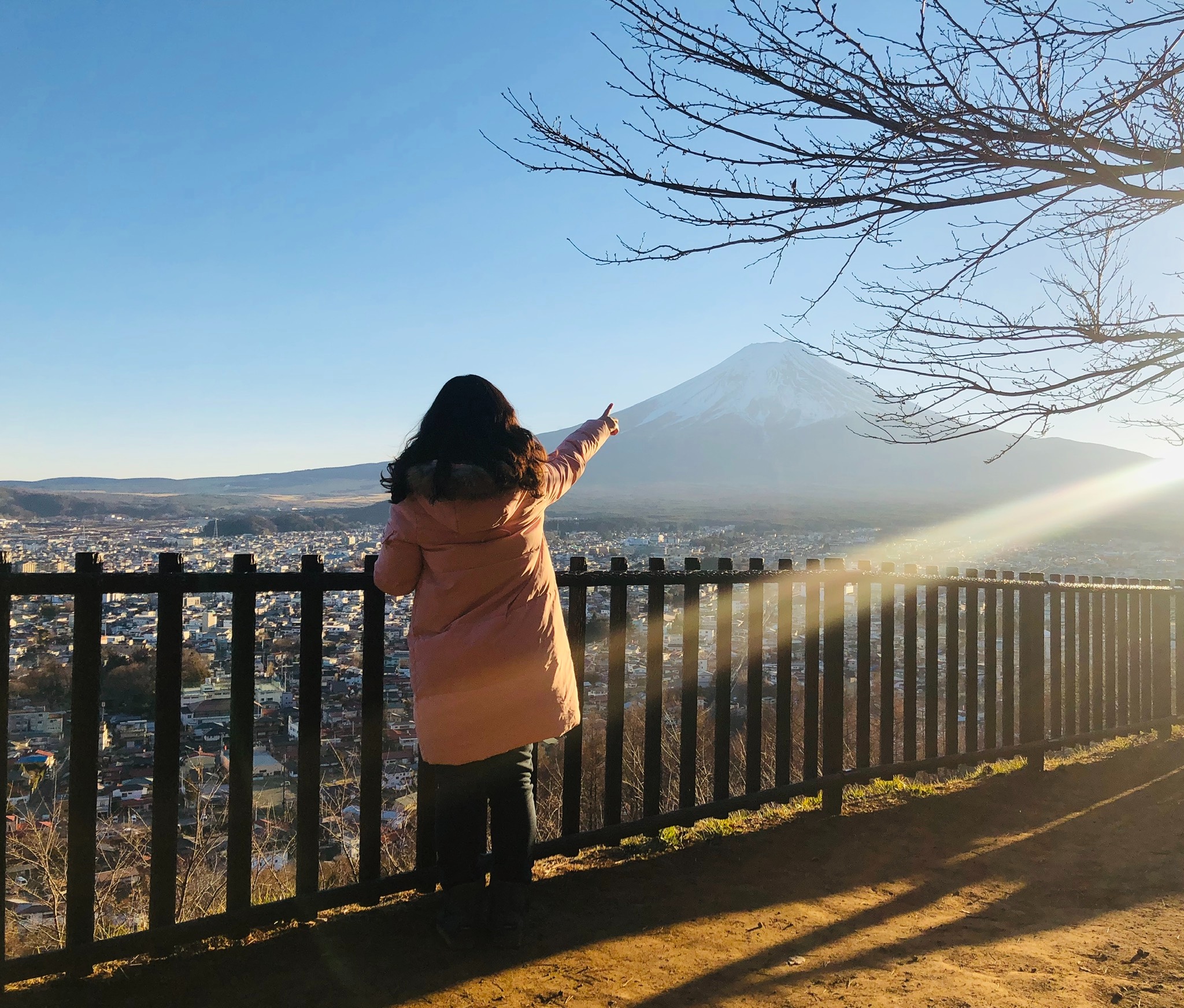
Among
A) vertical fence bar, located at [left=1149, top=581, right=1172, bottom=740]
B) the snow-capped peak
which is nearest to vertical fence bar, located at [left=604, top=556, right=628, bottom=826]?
vertical fence bar, located at [left=1149, top=581, right=1172, bottom=740]

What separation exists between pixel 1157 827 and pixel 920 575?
75.5 inches

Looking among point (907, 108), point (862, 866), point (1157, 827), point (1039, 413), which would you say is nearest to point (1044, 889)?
point (862, 866)

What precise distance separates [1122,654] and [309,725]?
7262 mm

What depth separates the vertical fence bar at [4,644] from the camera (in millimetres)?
2332

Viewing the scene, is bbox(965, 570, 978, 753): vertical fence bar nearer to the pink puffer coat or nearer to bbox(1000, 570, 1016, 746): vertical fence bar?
bbox(1000, 570, 1016, 746): vertical fence bar

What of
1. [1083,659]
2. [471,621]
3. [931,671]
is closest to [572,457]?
[471,621]

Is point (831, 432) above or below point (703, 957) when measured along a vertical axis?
above

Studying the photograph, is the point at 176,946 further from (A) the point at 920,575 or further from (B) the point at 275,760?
(A) the point at 920,575

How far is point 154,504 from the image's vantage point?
31.5 metres

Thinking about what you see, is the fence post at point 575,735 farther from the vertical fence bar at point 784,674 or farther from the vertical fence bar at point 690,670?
the vertical fence bar at point 784,674

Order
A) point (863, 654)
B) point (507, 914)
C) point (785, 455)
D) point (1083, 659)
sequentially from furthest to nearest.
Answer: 1. point (785, 455)
2. point (1083, 659)
3. point (863, 654)
4. point (507, 914)

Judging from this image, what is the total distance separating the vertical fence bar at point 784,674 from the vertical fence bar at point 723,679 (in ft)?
0.98

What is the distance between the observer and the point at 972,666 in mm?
5418

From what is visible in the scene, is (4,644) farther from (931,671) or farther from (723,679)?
(931,671)
